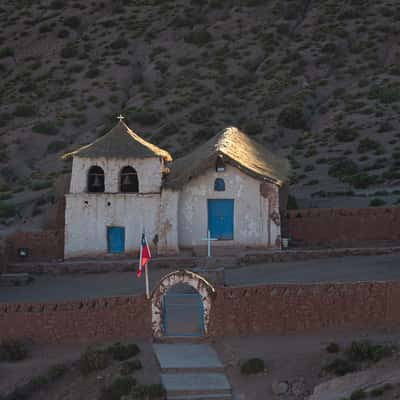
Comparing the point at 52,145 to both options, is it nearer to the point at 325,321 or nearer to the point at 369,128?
the point at 369,128

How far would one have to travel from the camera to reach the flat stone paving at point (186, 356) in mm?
23156

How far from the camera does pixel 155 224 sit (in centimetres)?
3478

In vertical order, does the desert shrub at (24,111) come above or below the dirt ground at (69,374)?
above

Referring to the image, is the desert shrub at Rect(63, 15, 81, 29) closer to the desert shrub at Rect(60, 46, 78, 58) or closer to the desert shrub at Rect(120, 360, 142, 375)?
the desert shrub at Rect(60, 46, 78, 58)

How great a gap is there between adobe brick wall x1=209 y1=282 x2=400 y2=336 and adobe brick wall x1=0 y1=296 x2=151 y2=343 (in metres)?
2.06

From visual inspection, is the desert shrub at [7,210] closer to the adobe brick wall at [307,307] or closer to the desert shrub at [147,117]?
the desert shrub at [147,117]

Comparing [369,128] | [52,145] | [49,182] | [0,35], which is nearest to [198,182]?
[49,182]

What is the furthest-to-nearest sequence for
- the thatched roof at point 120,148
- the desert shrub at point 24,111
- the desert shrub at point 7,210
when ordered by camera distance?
the desert shrub at point 24,111 < the desert shrub at point 7,210 < the thatched roof at point 120,148

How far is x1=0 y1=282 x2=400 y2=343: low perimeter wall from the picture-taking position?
971 inches

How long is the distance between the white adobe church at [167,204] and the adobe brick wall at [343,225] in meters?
1.16

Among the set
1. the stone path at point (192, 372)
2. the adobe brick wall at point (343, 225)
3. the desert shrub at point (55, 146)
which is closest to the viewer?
the stone path at point (192, 372)

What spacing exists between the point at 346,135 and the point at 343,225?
21773 mm

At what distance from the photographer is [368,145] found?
2112 inches

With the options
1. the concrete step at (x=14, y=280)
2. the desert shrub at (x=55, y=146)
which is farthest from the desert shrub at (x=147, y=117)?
the concrete step at (x=14, y=280)
